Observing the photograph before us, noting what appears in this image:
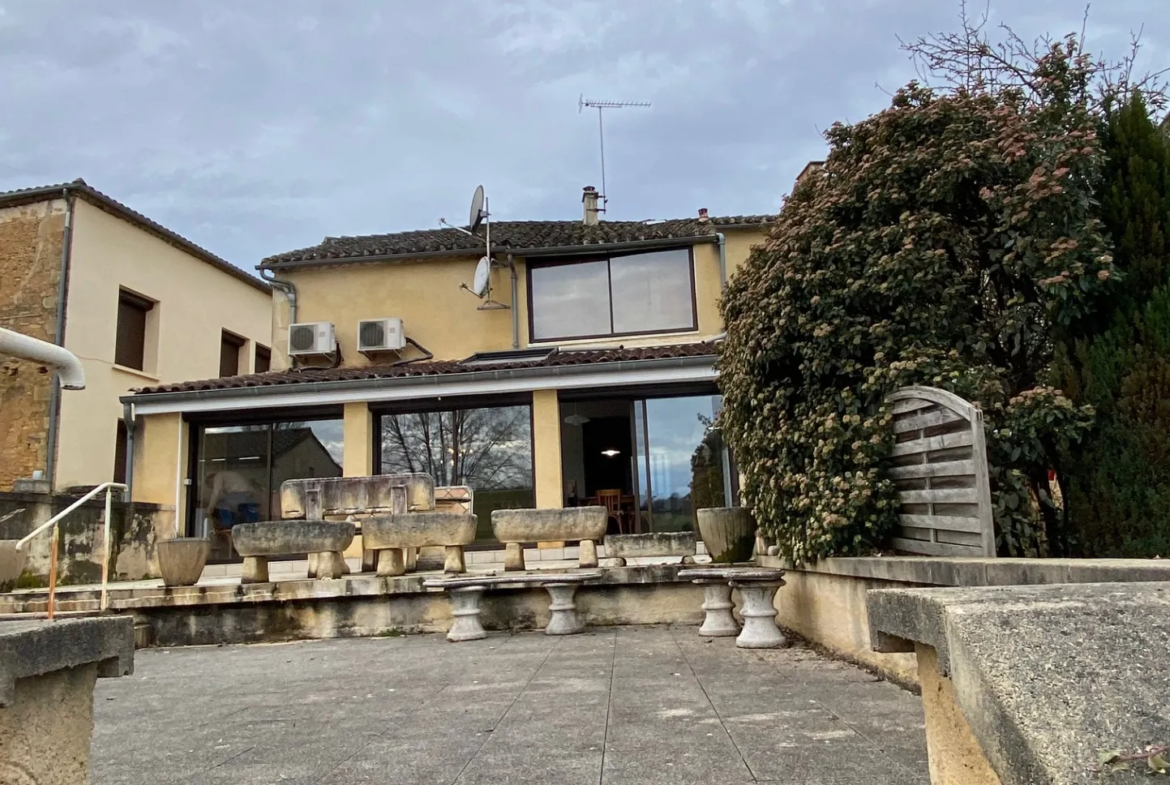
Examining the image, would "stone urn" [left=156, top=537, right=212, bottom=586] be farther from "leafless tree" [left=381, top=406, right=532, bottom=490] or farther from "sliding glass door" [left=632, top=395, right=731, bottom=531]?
"sliding glass door" [left=632, top=395, right=731, bottom=531]

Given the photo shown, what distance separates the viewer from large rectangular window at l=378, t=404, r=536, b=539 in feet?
40.2

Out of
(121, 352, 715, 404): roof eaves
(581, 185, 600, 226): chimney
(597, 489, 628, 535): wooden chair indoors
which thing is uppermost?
(581, 185, 600, 226): chimney

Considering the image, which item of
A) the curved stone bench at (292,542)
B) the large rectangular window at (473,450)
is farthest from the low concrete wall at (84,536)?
the large rectangular window at (473,450)

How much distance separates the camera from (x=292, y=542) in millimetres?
8289

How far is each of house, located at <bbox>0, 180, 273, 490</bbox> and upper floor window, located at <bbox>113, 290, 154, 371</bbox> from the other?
2 cm

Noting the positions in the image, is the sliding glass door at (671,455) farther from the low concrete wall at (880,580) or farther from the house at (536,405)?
the low concrete wall at (880,580)

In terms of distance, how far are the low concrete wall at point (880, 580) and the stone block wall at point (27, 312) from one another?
509 inches

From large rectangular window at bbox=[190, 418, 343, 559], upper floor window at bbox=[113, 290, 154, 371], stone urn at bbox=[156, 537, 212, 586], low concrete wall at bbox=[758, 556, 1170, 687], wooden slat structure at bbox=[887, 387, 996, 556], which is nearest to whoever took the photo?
low concrete wall at bbox=[758, 556, 1170, 687]

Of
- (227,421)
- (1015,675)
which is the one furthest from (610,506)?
(1015,675)

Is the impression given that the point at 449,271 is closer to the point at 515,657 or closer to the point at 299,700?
the point at 515,657

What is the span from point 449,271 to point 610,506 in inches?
245

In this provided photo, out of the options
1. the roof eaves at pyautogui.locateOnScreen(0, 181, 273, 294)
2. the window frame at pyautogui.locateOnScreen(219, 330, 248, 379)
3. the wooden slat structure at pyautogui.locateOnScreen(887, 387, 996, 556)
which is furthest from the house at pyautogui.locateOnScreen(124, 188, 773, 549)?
the wooden slat structure at pyautogui.locateOnScreen(887, 387, 996, 556)

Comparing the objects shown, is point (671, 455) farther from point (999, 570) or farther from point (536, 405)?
point (999, 570)

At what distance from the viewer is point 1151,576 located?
2.30 meters
